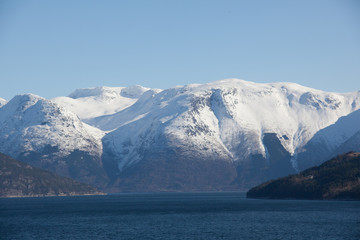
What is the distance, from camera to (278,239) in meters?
166

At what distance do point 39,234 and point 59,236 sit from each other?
31.0 ft

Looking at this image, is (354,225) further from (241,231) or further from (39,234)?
(39,234)

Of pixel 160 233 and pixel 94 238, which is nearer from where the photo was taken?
pixel 94 238

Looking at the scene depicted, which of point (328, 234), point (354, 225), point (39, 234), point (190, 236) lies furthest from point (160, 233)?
point (354, 225)

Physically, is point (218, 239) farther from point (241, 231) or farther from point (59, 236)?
point (59, 236)

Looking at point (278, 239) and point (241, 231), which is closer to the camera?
point (278, 239)

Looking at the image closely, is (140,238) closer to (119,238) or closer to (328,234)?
(119,238)

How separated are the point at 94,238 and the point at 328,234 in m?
70.7

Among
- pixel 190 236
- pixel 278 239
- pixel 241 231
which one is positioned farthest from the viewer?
pixel 241 231

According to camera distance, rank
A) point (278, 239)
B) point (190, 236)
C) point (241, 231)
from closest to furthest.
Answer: point (278, 239)
point (190, 236)
point (241, 231)

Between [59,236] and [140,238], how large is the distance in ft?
85.8

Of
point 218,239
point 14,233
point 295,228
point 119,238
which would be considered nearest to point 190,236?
point 218,239

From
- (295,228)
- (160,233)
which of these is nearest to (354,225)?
(295,228)

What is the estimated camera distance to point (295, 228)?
194m
